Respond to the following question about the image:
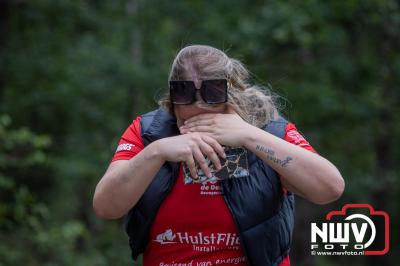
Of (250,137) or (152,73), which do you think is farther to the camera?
(152,73)

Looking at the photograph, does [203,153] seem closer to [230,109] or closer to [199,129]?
[199,129]

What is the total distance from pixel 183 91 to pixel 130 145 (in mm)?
330

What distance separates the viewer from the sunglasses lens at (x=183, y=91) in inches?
106

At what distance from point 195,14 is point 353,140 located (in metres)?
3.63

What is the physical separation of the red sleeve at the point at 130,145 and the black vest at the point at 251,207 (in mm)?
33

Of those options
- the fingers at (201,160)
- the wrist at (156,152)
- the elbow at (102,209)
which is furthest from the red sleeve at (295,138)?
the elbow at (102,209)

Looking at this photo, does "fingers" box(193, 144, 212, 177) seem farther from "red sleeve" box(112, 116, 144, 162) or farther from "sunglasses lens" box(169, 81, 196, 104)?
"red sleeve" box(112, 116, 144, 162)

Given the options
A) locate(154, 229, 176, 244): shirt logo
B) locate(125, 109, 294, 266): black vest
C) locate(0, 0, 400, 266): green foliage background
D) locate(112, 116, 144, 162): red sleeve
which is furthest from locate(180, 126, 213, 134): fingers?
locate(0, 0, 400, 266): green foliage background

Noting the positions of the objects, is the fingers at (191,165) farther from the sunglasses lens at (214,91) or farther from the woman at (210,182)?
the sunglasses lens at (214,91)

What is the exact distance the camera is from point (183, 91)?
2691 mm

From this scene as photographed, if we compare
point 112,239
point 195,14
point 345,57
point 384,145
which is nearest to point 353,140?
point 384,145

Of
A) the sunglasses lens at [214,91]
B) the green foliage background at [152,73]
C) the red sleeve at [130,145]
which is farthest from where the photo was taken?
the green foliage background at [152,73]

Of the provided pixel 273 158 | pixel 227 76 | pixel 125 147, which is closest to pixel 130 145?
pixel 125 147

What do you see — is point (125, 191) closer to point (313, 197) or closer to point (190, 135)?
point (190, 135)
